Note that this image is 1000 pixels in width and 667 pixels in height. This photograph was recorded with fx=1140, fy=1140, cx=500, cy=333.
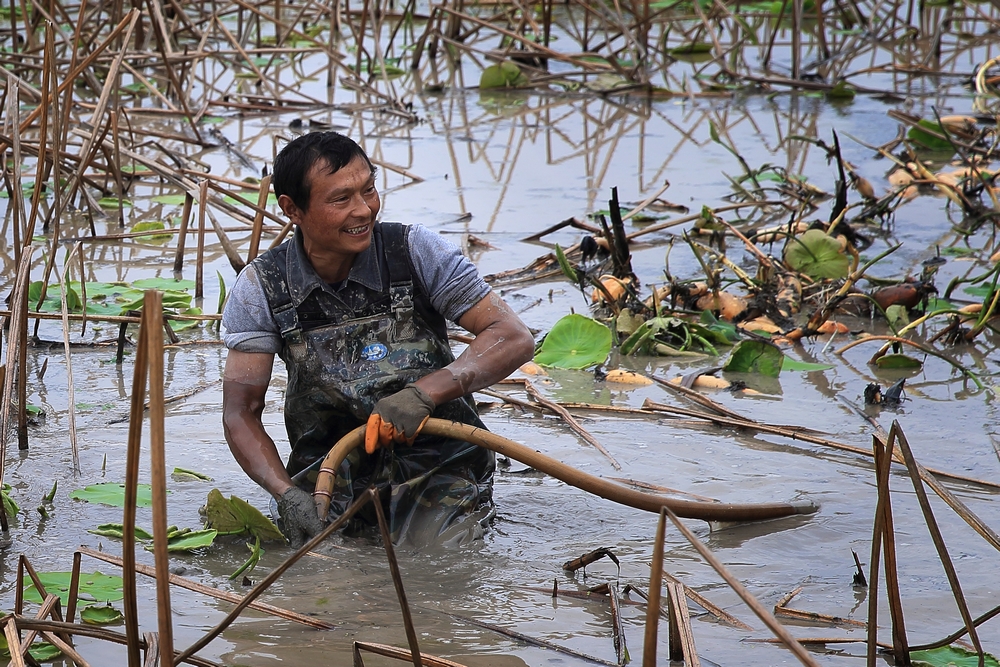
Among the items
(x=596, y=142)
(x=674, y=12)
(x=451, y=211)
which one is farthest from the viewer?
(x=674, y=12)

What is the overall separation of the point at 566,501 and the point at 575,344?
1051 mm

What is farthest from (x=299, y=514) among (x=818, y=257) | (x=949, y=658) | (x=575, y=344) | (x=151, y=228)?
(x=151, y=228)

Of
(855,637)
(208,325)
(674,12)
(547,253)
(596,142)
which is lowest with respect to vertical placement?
(855,637)

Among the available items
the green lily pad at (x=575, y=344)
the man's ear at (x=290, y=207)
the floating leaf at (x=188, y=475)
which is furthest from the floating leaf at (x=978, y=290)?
the floating leaf at (x=188, y=475)

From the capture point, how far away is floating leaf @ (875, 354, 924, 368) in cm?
388

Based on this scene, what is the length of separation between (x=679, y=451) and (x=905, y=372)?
3.34 ft

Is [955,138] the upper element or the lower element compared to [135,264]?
upper

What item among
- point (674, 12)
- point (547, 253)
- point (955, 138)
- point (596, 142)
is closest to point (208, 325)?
point (547, 253)

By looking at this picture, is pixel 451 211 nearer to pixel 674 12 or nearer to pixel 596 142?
pixel 596 142

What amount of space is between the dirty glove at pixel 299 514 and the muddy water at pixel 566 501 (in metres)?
0.09

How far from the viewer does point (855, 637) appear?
88.1 inches

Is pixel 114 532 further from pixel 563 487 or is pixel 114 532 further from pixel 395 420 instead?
pixel 563 487

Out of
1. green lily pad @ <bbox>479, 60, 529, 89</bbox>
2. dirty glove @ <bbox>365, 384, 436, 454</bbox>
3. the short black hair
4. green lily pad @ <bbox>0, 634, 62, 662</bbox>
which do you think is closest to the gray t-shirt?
the short black hair

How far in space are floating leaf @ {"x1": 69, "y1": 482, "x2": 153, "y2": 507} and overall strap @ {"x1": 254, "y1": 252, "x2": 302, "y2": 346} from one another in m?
0.58
